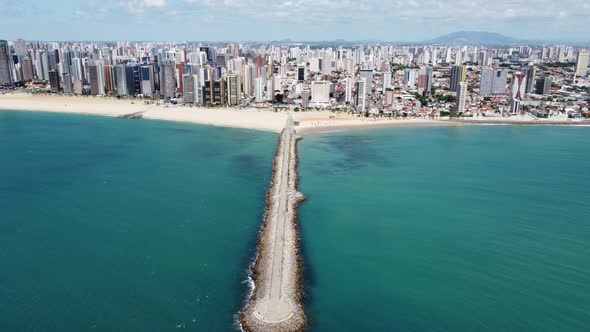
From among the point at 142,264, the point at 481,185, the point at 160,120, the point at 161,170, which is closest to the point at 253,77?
the point at 160,120

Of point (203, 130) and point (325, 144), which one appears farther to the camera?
→ point (203, 130)

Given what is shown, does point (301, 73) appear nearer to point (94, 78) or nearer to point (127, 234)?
point (94, 78)

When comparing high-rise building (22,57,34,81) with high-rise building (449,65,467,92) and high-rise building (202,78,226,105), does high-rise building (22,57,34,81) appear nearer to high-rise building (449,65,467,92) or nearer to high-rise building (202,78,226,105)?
high-rise building (202,78,226,105)

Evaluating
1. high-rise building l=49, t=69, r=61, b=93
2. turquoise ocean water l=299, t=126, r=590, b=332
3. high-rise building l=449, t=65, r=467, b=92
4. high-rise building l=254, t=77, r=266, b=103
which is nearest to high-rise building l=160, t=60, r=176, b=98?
high-rise building l=254, t=77, r=266, b=103

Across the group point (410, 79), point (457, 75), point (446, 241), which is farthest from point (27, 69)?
point (446, 241)

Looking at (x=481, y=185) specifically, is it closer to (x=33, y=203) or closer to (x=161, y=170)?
(x=161, y=170)
